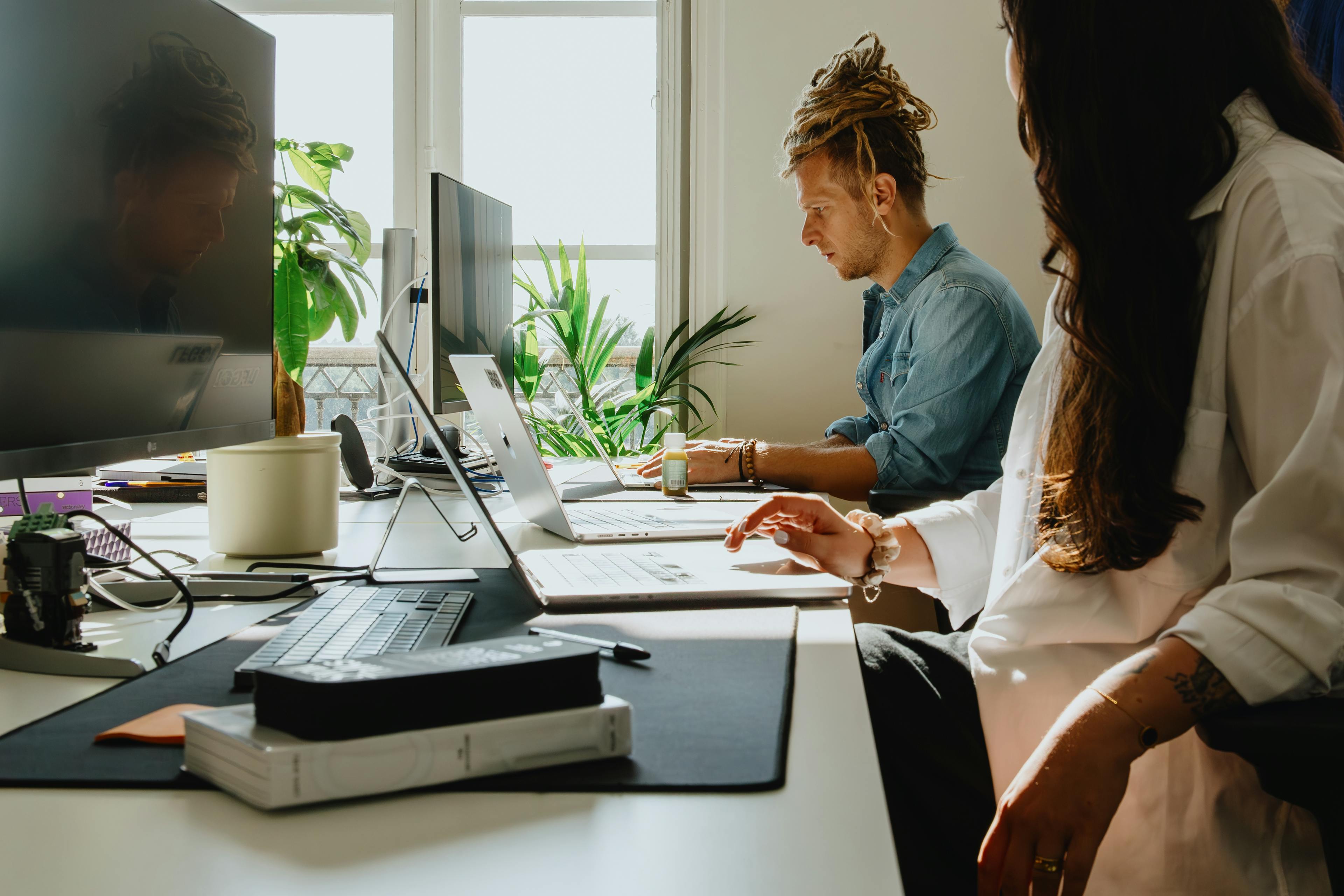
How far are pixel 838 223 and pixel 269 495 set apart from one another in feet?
5.28

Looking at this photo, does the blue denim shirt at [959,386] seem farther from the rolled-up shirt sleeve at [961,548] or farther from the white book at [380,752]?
the white book at [380,752]

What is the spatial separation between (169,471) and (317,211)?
2.22 feet

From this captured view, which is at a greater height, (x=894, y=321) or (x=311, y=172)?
(x=311, y=172)

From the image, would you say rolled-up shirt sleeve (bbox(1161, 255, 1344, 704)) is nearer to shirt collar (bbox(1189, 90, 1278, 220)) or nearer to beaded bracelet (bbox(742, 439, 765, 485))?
shirt collar (bbox(1189, 90, 1278, 220))

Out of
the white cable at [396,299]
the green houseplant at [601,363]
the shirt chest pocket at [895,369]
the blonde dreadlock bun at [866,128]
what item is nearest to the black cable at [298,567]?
the white cable at [396,299]

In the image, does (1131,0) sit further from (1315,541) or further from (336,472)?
(336,472)

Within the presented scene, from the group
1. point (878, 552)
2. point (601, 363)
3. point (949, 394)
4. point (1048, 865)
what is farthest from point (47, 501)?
point (601, 363)

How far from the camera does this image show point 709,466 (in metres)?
2.11

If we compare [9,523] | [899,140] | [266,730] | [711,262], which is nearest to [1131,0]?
[266,730]

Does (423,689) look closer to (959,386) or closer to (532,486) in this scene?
(532,486)

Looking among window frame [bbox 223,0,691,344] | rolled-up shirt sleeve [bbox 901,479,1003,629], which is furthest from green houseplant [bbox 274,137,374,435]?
window frame [bbox 223,0,691,344]

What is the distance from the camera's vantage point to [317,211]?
1.63 metres

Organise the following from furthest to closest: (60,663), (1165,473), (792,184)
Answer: (792,184)
(1165,473)
(60,663)

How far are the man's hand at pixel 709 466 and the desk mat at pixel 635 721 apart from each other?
3.99 ft
